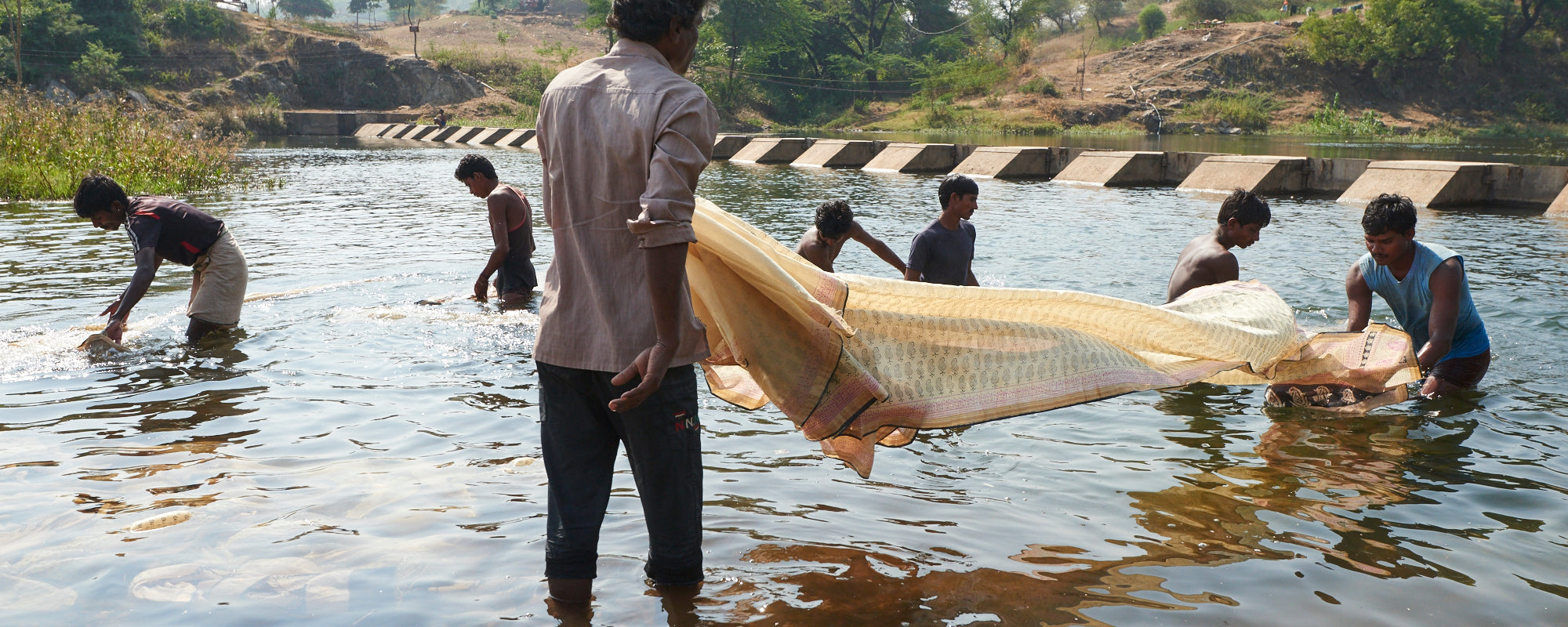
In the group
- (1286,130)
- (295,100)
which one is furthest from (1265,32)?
(295,100)

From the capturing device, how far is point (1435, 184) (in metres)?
16.7

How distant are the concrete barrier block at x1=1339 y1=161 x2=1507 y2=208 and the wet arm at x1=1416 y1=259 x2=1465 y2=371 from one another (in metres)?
12.1

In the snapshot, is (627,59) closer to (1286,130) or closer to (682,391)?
(682,391)

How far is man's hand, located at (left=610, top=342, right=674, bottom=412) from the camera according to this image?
2.60 metres

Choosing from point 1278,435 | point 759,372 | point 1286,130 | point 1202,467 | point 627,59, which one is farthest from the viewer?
point 1286,130

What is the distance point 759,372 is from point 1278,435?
3558 mm

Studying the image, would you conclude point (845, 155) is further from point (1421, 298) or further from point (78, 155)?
point (1421, 298)

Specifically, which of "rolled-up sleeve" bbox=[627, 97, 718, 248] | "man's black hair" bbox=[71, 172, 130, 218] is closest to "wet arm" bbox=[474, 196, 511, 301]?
"man's black hair" bbox=[71, 172, 130, 218]

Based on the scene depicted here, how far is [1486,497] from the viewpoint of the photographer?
468 cm

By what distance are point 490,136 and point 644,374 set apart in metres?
44.6

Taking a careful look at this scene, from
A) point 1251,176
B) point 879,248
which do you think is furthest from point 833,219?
point 1251,176

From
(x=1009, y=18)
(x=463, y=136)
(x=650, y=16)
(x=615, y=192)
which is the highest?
(x=1009, y=18)

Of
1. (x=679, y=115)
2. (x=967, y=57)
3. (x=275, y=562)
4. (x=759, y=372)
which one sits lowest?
(x=275, y=562)

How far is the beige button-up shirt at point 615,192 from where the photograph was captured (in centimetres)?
252
